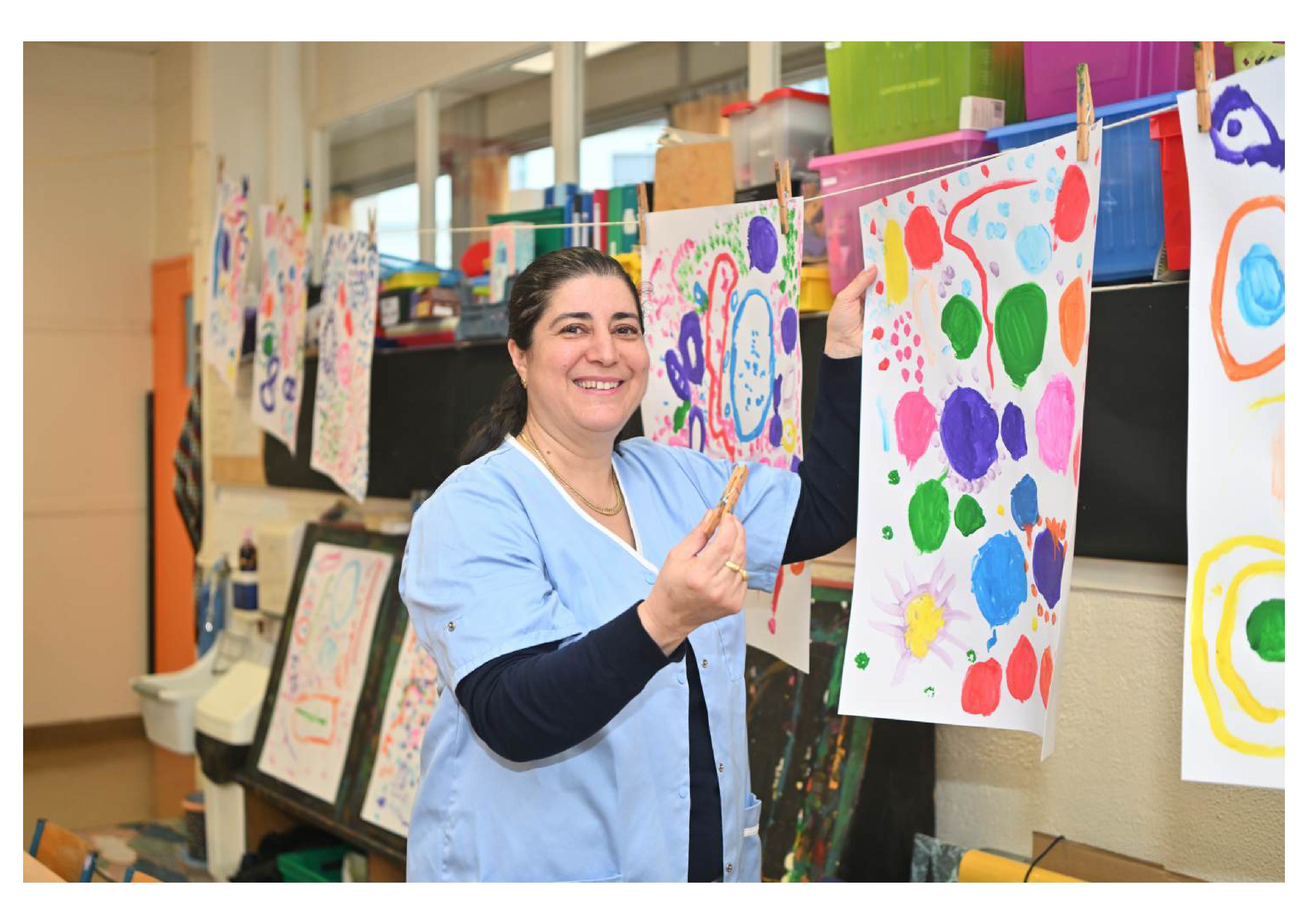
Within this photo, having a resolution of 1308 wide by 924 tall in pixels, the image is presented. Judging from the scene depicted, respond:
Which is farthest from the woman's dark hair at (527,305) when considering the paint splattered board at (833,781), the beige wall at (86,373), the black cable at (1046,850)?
the beige wall at (86,373)

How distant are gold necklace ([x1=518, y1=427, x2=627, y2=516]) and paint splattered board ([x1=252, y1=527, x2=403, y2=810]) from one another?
224cm

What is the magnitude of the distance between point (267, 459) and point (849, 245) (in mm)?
3177

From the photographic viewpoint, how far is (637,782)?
5.23ft

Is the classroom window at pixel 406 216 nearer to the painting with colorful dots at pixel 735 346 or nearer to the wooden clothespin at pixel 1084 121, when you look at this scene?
the painting with colorful dots at pixel 735 346

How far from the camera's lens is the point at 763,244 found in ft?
7.22

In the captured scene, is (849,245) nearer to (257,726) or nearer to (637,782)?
(637,782)

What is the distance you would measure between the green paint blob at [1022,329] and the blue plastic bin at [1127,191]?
0.31 m

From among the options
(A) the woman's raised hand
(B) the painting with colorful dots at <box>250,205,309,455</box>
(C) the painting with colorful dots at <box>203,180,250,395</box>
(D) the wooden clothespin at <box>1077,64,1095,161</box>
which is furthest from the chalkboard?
(C) the painting with colorful dots at <box>203,180,250,395</box>

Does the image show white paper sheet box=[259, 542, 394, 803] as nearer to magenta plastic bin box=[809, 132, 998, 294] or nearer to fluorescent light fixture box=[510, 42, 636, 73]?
fluorescent light fixture box=[510, 42, 636, 73]

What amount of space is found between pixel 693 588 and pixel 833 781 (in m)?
1.28

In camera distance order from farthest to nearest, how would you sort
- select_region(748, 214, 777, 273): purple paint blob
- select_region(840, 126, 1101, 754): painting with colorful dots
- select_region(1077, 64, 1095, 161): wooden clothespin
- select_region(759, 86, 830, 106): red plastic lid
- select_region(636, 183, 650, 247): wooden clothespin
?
select_region(759, 86, 830, 106): red plastic lid
select_region(636, 183, 650, 247): wooden clothespin
select_region(748, 214, 777, 273): purple paint blob
select_region(840, 126, 1101, 754): painting with colorful dots
select_region(1077, 64, 1095, 161): wooden clothespin

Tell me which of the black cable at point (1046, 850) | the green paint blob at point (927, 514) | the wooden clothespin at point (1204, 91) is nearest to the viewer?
the wooden clothespin at point (1204, 91)

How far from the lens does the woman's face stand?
168cm

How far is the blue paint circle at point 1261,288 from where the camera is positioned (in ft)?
4.86
